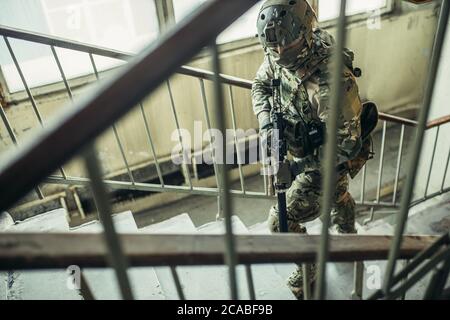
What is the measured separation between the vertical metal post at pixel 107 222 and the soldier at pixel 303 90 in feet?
6.14

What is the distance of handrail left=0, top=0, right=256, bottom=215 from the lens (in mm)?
569

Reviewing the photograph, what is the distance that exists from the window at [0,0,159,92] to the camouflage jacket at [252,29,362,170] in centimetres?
188

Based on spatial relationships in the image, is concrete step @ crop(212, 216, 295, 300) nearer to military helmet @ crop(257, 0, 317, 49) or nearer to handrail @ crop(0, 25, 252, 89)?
handrail @ crop(0, 25, 252, 89)

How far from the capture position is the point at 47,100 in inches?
165

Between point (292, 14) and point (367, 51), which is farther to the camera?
point (367, 51)

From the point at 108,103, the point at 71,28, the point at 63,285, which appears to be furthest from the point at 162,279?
the point at 71,28

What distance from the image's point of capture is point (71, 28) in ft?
13.5

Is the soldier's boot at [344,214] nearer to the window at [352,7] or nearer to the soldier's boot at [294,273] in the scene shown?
the soldier's boot at [294,273]

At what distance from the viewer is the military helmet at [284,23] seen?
2.33 m

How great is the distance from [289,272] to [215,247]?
2.37m

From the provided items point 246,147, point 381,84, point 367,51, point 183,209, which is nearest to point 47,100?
point 183,209
